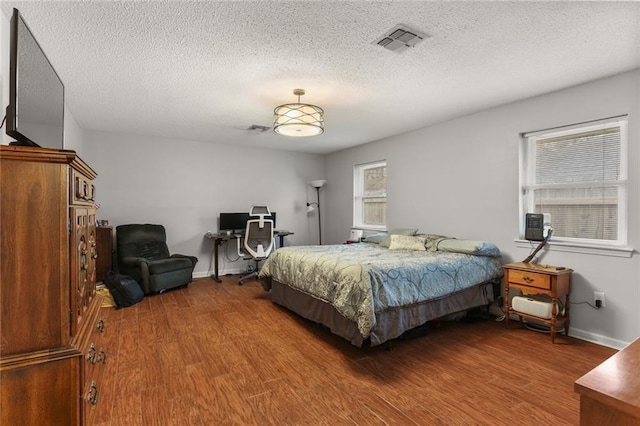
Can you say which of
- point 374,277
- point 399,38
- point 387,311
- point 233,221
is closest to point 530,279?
point 387,311

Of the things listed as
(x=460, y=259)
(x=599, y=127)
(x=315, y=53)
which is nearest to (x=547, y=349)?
(x=460, y=259)

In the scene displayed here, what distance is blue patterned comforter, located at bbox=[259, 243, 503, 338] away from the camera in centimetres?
252

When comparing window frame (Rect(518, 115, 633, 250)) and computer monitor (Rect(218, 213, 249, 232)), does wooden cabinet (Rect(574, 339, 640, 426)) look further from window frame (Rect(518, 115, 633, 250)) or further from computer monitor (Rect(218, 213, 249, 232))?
computer monitor (Rect(218, 213, 249, 232))

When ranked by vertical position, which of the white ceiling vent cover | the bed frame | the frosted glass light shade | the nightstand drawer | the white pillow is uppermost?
the white ceiling vent cover

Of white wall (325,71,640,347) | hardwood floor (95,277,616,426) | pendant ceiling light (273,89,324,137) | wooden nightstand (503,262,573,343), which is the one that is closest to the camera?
hardwood floor (95,277,616,426)

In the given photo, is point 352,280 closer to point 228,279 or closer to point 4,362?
point 4,362

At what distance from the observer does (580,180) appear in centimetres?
311

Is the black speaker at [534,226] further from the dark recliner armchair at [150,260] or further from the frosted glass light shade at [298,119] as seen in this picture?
the dark recliner armchair at [150,260]

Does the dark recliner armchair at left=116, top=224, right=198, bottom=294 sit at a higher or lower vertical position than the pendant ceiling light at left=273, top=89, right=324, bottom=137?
lower

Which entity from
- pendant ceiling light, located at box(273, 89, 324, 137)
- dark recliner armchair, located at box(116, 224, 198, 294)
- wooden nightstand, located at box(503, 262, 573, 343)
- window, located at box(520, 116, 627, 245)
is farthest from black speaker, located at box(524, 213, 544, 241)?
dark recliner armchair, located at box(116, 224, 198, 294)

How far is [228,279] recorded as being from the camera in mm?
5414

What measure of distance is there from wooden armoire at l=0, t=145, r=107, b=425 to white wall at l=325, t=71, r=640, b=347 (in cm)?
388

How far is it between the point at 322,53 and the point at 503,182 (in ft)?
8.46

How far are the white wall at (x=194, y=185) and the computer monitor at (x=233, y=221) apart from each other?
24cm
